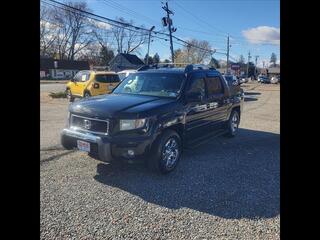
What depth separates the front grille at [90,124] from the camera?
491cm

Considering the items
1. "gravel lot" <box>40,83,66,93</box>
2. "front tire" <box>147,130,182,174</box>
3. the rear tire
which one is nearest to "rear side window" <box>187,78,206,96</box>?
"front tire" <box>147,130,182,174</box>

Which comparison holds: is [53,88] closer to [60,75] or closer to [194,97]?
[194,97]

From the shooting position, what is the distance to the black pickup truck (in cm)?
484

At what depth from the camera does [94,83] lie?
56.1 feet

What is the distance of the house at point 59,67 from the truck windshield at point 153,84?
6401 cm

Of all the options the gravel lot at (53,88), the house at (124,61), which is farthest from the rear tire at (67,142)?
the house at (124,61)

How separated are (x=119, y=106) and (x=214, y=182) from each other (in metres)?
1.92

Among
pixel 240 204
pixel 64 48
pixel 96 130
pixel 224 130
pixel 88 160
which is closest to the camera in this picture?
pixel 240 204
